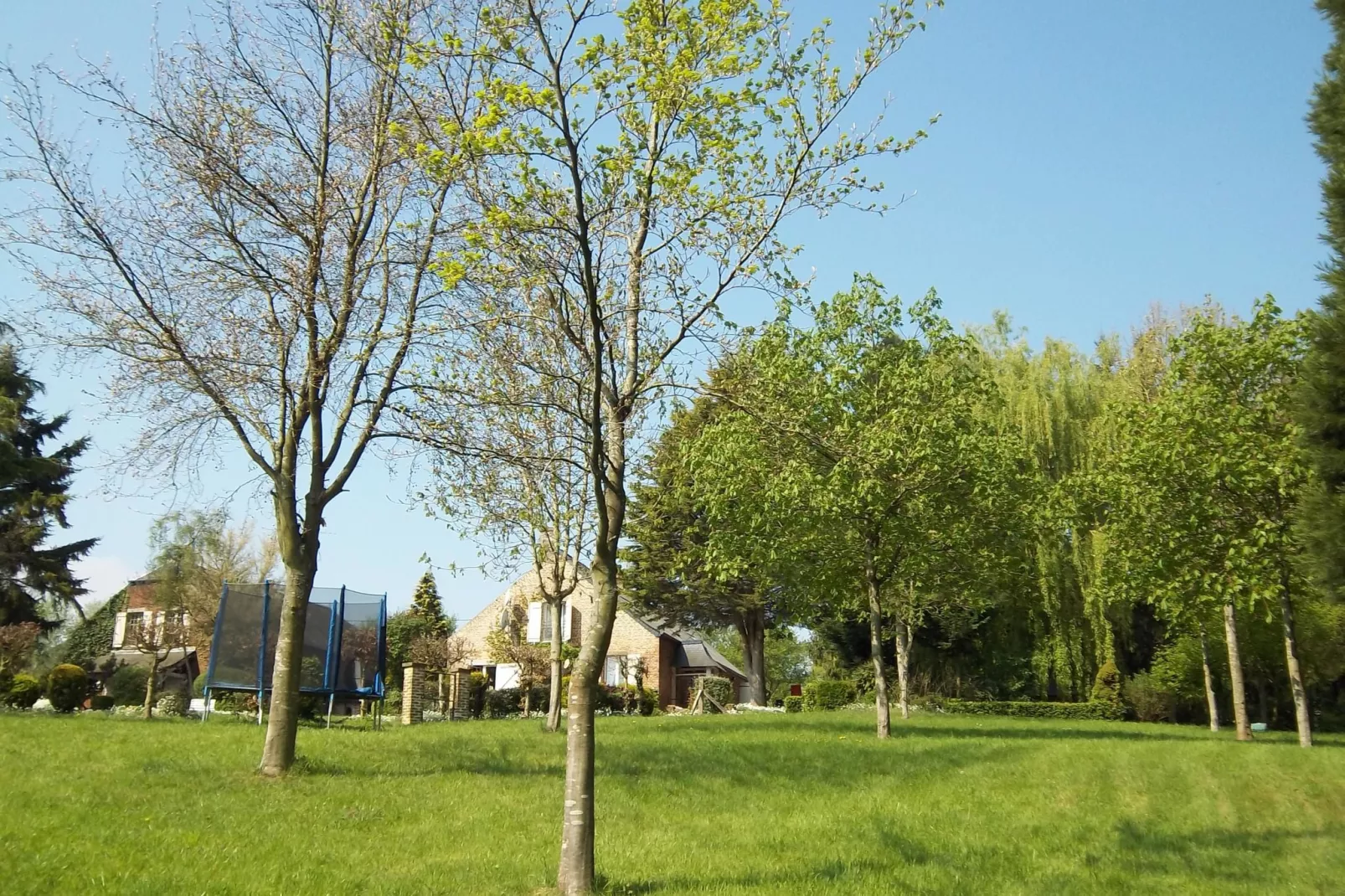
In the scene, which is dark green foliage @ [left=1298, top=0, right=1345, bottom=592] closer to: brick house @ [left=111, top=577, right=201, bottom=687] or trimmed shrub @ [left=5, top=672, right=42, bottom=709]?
brick house @ [left=111, top=577, right=201, bottom=687]

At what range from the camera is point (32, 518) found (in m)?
32.0

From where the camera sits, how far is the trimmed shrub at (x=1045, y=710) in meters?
30.9

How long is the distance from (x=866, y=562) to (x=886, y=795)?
8350 millimetres

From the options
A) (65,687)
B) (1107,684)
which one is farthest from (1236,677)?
(65,687)

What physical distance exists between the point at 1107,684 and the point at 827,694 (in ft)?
30.0

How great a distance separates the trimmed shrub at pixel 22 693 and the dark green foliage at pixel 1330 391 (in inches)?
880

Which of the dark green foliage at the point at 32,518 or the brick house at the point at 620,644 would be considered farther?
the brick house at the point at 620,644

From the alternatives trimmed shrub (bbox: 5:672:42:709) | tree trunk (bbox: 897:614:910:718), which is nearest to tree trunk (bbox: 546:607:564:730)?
tree trunk (bbox: 897:614:910:718)

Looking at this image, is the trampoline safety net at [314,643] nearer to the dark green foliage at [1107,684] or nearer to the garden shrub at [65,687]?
the garden shrub at [65,687]

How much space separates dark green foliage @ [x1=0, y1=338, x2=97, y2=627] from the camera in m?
30.5

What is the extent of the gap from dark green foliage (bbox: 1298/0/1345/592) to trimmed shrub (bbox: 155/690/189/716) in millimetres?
21690

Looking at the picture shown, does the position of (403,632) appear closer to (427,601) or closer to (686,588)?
(427,601)

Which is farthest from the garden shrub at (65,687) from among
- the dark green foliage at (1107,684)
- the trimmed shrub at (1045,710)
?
the dark green foliage at (1107,684)

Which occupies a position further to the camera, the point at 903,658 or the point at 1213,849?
the point at 903,658
